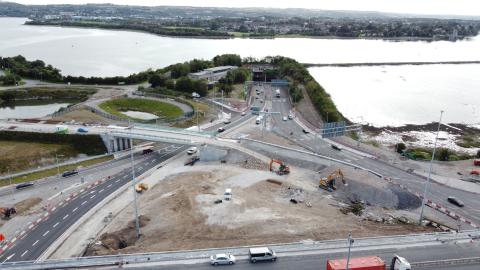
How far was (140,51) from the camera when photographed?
649 feet

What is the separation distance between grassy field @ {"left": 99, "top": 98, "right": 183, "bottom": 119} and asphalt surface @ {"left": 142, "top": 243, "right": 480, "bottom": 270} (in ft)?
178

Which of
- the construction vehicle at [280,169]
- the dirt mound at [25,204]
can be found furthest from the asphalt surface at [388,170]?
the dirt mound at [25,204]

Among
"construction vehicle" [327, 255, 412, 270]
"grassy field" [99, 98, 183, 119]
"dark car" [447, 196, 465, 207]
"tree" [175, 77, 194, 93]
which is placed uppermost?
"tree" [175, 77, 194, 93]

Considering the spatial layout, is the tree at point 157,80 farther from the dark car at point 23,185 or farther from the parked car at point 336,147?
the dark car at point 23,185

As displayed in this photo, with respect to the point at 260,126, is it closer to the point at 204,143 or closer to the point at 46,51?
the point at 204,143

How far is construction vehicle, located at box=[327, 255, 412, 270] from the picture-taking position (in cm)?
2869

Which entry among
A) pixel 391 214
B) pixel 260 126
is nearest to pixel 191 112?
pixel 260 126

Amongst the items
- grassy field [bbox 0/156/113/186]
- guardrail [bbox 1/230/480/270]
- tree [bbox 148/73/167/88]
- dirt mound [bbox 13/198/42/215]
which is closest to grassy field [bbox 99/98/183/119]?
tree [bbox 148/73/167/88]

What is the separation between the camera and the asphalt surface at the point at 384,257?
3094cm

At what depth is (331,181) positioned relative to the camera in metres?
49.6

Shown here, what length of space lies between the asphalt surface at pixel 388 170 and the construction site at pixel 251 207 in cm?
508

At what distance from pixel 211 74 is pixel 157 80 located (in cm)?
1801

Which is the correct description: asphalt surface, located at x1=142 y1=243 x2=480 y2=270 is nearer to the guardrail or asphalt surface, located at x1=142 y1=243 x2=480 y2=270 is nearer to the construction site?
the guardrail

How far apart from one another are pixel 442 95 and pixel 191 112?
90.3 metres
